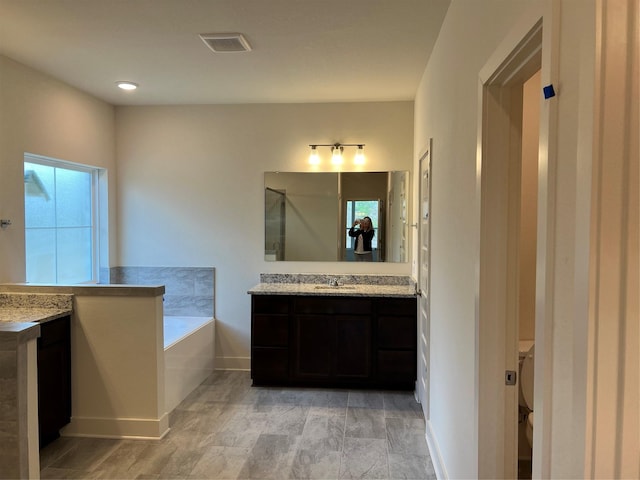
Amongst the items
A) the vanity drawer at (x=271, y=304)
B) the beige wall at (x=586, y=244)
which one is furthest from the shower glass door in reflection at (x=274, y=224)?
the beige wall at (x=586, y=244)

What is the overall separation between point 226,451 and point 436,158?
2.29m

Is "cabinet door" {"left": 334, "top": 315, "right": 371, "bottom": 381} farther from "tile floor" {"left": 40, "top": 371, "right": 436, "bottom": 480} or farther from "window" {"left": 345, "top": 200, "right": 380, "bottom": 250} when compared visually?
"window" {"left": 345, "top": 200, "right": 380, "bottom": 250}

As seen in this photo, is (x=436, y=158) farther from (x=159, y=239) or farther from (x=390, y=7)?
(x=159, y=239)

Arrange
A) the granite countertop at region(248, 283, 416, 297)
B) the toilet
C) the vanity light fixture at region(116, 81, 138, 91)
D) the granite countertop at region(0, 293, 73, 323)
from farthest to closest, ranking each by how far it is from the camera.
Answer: the granite countertop at region(248, 283, 416, 297) → the vanity light fixture at region(116, 81, 138, 91) → the granite countertop at region(0, 293, 73, 323) → the toilet

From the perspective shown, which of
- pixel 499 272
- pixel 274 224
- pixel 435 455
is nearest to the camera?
pixel 499 272

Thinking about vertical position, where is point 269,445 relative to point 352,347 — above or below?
below

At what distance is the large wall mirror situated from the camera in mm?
4121

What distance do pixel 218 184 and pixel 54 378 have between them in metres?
2.22

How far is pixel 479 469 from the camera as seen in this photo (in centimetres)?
159

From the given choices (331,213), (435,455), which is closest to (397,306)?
(331,213)

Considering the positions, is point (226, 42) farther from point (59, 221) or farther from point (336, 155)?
point (59, 221)

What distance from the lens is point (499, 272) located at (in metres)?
1.53

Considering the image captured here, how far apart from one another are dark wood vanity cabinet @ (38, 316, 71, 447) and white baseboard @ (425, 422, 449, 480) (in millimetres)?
2408

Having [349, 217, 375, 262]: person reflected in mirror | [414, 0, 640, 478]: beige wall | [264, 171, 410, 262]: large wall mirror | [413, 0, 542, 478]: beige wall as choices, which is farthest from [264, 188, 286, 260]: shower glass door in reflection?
[414, 0, 640, 478]: beige wall
